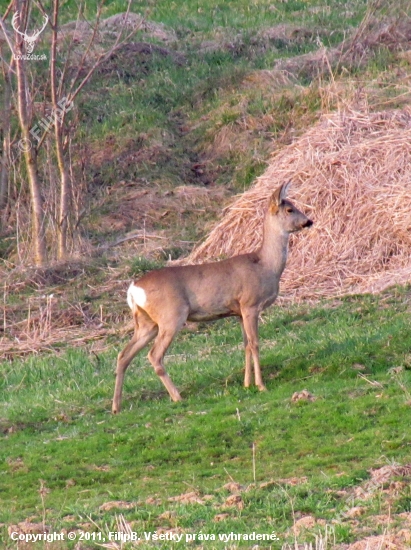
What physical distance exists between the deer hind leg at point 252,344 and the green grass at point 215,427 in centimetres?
16

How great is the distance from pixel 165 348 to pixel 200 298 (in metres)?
0.63

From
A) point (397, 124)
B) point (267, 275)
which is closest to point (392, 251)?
point (397, 124)

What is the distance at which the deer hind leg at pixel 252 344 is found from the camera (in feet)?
34.2

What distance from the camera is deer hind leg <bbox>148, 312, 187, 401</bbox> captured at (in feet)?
33.9

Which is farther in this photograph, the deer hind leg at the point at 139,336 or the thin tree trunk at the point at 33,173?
the thin tree trunk at the point at 33,173

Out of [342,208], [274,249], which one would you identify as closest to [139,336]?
[274,249]

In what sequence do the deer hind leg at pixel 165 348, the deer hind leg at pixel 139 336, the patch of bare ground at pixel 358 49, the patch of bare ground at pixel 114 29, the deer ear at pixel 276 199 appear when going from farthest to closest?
1. the patch of bare ground at pixel 114 29
2. the patch of bare ground at pixel 358 49
3. the deer ear at pixel 276 199
4. the deer hind leg at pixel 139 336
5. the deer hind leg at pixel 165 348

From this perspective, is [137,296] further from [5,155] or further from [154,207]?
[5,155]

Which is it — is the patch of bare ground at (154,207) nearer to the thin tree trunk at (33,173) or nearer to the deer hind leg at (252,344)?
the thin tree trunk at (33,173)

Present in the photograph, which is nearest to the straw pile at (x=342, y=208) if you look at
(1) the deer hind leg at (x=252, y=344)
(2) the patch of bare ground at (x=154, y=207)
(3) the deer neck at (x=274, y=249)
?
(2) the patch of bare ground at (x=154, y=207)

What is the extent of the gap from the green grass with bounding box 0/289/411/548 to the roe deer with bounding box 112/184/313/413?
17.6 inches

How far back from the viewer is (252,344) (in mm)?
10547

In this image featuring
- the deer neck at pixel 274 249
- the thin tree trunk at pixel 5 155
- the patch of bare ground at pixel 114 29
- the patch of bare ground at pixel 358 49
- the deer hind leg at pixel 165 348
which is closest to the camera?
Result: the deer hind leg at pixel 165 348

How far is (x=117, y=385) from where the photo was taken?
33.9 ft
